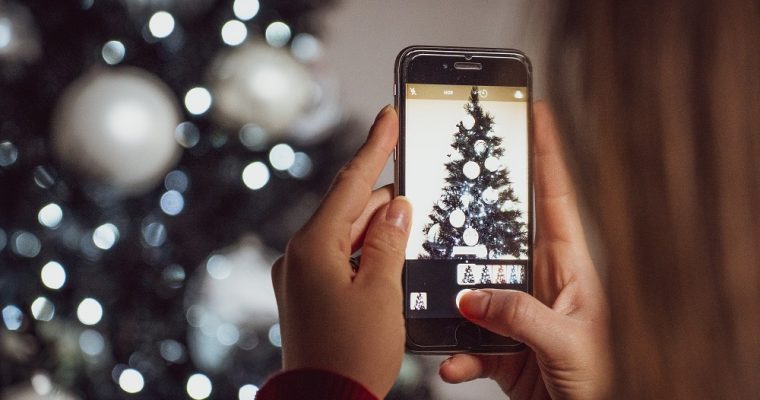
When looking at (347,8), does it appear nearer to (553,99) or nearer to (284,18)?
(284,18)

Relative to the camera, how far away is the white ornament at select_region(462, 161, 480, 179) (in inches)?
28.7

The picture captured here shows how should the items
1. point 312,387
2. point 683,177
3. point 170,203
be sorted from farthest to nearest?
point 170,203, point 312,387, point 683,177

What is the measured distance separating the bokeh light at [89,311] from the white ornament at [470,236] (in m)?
0.60

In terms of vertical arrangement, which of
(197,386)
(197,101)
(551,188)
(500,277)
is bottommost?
(197,386)

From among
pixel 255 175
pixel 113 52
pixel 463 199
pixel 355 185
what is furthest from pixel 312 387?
pixel 113 52

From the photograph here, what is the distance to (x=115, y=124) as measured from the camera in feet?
2.86

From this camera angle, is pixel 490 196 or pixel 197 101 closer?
pixel 490 196

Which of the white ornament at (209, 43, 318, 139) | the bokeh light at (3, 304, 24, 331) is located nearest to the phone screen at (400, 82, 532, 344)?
the white ornament at (209, 43, 318, 139)

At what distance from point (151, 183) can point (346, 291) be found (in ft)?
1.74

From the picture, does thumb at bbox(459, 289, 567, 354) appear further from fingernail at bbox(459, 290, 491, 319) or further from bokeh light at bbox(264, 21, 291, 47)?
bokeh light at bbox(264, 21, 291, 47)

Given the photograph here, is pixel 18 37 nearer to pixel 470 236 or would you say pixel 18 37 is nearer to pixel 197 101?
pixel 197 101

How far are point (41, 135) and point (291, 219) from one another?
0.40 meters

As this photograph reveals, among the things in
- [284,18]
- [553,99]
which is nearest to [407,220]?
[553,99]

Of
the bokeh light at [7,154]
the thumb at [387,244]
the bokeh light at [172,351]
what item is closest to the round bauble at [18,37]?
the bokeh light at [7,154]
